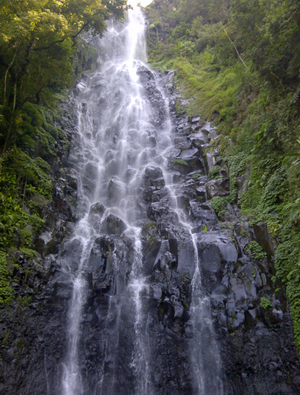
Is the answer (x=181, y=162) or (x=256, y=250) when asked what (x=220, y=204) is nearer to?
(x=256, y=250)

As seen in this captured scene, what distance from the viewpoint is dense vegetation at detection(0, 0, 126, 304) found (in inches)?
335

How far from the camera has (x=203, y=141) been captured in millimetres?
14828

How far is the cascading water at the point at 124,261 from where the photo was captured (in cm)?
769

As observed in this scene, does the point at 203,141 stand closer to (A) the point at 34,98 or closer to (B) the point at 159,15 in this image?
(A) the point at 34,98

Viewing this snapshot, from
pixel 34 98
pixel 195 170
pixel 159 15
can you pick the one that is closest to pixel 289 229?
pixel 195 170

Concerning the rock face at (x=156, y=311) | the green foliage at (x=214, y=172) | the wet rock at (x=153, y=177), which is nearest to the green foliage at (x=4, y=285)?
the rock face at (x=156, y=311)

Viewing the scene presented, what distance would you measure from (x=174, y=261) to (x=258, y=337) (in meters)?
3.68

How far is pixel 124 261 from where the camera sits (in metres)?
10.2

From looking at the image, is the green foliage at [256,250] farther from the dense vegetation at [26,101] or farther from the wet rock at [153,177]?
the dense vegetation at [26,101]

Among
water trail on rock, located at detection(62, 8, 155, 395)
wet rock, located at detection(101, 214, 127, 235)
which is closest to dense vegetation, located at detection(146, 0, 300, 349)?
wet rock, located at detection(101, 214, 127, 235)

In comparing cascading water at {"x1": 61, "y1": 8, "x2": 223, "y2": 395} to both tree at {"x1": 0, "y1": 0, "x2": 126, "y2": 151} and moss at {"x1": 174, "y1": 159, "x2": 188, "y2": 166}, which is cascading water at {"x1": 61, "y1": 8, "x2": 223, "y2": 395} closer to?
moss at {"x1": 174, "y1": 159, "x2": 188, "y2": 166}

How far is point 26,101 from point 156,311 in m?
10.3

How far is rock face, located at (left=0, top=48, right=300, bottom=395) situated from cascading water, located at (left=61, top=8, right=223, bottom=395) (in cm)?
4

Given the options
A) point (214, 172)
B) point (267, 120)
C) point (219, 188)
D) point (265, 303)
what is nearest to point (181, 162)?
point (214, 172)
